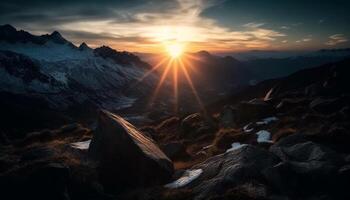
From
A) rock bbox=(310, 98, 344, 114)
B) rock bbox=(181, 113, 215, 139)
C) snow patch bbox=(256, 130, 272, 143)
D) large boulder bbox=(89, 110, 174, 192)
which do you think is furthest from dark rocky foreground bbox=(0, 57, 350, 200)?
rock bbox=(181, 113, 215, 139)

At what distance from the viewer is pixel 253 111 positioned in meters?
46.2

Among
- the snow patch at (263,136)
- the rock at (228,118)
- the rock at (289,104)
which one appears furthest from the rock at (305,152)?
the rock at (228,118)

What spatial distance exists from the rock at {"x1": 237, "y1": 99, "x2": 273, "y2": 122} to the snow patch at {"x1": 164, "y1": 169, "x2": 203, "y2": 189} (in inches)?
923

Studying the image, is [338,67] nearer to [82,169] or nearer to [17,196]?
[82,169]

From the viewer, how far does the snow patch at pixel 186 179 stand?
2181 centimetres

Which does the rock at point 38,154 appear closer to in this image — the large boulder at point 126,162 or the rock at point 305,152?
the large boulder at point 126,162

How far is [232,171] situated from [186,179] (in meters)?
3.65

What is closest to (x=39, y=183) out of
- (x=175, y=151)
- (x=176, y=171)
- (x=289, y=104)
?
(x=176, y=171)

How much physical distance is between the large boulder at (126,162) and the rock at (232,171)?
2.81m

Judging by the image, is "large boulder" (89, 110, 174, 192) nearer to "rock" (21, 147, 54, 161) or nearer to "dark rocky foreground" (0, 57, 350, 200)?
"dark rocky foreground" (0, 57, 350, 200)

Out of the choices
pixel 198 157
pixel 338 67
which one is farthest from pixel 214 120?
pixel 338 67

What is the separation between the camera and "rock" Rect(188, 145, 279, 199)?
1916 cm

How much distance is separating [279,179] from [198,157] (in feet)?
45.1

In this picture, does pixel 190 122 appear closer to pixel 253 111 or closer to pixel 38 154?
pixel 253 111
